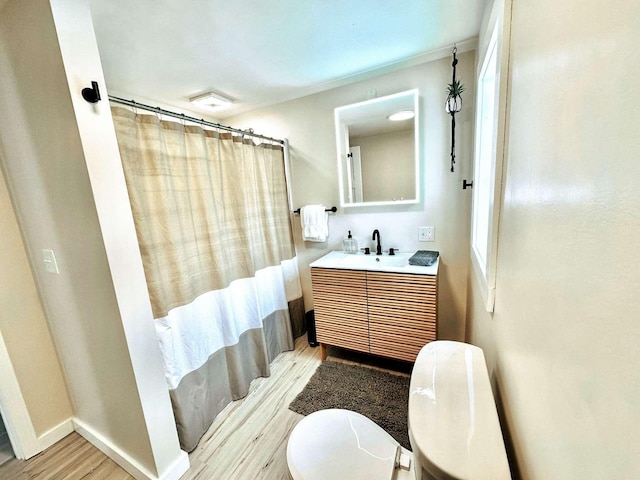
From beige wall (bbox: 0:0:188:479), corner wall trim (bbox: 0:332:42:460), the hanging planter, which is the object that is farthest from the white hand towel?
corner wall trim (bbox: 0:332:42:460)

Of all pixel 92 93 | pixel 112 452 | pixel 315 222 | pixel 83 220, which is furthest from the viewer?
pixel 315 222

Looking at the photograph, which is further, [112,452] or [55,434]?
[55,434]

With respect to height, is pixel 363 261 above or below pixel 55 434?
above

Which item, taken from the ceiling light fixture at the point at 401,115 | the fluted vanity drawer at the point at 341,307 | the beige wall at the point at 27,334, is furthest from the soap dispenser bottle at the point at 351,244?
the beige wall at the point at 27,334

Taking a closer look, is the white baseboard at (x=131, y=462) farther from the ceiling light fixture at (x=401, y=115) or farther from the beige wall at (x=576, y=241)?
the ceiling light fixture at (x=401, y=115)

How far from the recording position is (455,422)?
0.72 m

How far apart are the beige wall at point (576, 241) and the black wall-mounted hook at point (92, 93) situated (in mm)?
1442

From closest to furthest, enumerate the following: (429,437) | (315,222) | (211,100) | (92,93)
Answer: (429,437), (92,93), (211,100), (315,222)

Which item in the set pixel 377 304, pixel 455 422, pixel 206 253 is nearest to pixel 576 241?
pixel 455 422

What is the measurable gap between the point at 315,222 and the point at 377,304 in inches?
36.7

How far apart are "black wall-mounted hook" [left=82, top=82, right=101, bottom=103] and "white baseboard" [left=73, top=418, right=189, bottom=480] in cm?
176

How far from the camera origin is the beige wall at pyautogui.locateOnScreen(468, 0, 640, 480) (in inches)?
12.3

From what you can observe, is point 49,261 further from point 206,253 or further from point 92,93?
point 92,93

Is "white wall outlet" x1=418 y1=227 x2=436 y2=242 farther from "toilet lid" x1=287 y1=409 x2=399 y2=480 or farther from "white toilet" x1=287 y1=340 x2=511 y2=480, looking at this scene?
"toilet lid" x1=287 y1=409 x2=399 y2=480
